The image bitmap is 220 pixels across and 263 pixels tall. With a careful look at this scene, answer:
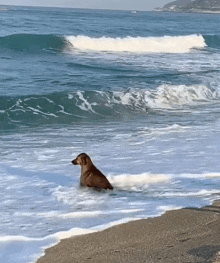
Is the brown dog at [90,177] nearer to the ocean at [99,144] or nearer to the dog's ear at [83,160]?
the dog's ear at [83,160]

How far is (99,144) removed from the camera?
8.23 meters

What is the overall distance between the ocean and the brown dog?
11 cm

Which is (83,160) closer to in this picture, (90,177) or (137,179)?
(90,177)

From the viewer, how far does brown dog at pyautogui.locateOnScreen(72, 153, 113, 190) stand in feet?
18.3

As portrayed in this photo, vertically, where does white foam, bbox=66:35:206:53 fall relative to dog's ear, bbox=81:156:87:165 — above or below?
above

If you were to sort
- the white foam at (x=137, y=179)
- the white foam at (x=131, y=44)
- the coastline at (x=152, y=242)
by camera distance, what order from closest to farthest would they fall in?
1. the coastline at (x=152, y=242)
2. the white foam at (x=137, y=179)
3. the white foam at (x=131, y=44)

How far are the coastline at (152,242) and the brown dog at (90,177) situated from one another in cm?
109


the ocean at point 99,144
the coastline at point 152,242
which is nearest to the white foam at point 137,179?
the ocean at point 99,144

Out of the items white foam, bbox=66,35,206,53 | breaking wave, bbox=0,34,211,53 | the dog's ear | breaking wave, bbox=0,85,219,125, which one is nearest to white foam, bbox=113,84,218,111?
breaking wave, bbox=0,85,219,125

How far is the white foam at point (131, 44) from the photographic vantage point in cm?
3063

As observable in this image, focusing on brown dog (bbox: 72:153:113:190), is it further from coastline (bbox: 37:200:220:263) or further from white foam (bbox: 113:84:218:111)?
white foam (bbox: 113:84:218:111)

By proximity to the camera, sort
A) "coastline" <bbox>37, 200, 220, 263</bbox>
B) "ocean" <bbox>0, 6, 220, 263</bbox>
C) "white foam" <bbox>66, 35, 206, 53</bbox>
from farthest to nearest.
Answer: "white foam" <bbox>66, 35, 206, 53</bbox>, "ocean" <bbox>0, 6, 220, 263</bbox>, "coastline" <bbox>37, 200, 220, 263</bbox>

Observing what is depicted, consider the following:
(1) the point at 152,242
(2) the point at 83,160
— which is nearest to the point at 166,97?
(2) the point at 83,160

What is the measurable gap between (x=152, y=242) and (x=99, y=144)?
4.32 metres
